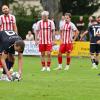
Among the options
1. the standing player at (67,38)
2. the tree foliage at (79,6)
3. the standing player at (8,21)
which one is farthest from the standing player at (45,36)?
the tree foliage at (79,6)

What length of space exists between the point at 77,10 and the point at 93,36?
25146 millimetres

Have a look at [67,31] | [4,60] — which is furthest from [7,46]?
[67,31]

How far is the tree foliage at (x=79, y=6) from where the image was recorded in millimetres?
48656

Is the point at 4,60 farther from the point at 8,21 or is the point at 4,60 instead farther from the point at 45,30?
the point at 45,30

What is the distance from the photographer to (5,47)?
1582cm

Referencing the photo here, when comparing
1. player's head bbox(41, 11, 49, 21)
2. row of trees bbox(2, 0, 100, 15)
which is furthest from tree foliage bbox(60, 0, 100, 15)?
player's head bbox(41, 11, 49, 21)

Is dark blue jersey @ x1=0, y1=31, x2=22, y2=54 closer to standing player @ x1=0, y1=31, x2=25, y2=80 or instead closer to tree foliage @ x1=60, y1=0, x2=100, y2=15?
standing player @ x1=0, y1=31, x2=25, y2=80

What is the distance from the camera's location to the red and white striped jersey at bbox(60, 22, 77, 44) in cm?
2388

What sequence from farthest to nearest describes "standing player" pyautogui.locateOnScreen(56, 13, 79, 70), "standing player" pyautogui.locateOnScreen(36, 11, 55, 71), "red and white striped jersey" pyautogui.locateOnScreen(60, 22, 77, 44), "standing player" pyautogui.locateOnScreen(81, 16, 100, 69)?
"standing player" pyautogui.locateOnScreen(81, 16, 100, 69) → "red and white striped jersey" pyautogui.locateOnScreen(60, 22, 77, 44) → "standing player" pyautogui.locateOnScreen(56, 13, 79, 70) → "standing player" pyautogui.locateOnScreen(36, 11, 55, 71)

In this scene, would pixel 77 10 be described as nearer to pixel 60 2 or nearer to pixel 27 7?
pixel 60 2

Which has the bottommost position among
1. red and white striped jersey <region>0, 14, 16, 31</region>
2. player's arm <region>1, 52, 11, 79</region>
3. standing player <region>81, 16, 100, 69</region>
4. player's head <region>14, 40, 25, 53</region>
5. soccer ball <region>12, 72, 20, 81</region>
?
standing player <region>81, 16, 100, 69</region>

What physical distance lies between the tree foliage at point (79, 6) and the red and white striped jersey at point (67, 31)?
945 inches

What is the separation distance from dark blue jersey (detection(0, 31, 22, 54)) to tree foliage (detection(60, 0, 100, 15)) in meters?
32.1

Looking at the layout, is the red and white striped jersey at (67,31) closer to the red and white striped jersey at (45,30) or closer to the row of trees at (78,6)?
the red and white striped jersey at (45,30)
